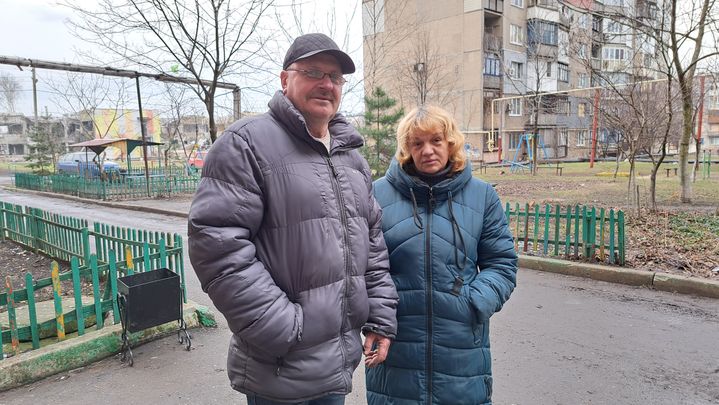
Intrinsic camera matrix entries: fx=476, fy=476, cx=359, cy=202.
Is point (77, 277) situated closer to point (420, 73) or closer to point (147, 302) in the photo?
point (147, 302)

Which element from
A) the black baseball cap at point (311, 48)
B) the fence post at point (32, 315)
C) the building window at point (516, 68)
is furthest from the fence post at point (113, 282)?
the building window at point (516, 68)

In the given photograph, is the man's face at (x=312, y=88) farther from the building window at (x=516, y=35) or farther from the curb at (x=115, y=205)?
the building window at (x=516, y=35)

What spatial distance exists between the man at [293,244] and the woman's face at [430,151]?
1.29ft

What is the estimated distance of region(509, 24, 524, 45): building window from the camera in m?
39.2

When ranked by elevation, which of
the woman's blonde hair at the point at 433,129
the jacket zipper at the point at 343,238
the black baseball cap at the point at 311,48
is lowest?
the jacket zipper at the point at 343,238

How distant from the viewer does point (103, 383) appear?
366cm

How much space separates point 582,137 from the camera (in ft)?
145

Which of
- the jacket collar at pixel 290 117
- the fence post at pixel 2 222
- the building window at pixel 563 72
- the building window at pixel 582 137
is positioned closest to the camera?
the jacket collar at pixel 290 117

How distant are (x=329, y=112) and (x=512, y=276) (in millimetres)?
1123

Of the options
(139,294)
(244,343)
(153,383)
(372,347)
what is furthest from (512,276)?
(139,294)

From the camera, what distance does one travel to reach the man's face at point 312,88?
5.72 ft

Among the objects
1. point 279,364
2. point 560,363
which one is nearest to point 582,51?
point 560,363

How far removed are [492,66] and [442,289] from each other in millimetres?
39009

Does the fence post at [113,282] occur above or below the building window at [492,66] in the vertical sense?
below
